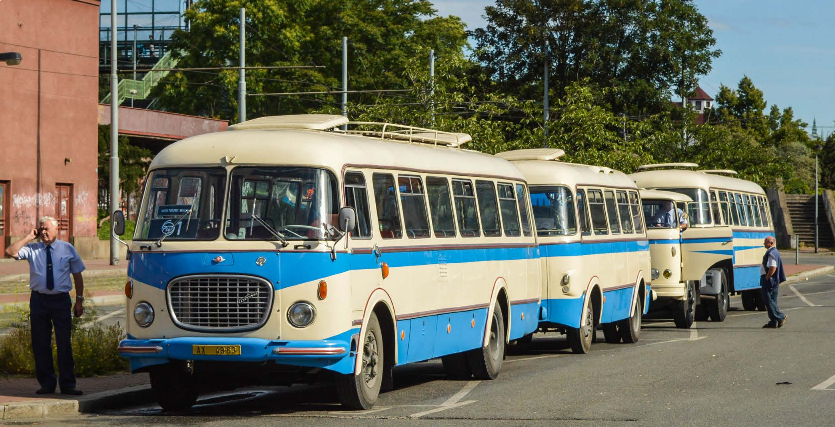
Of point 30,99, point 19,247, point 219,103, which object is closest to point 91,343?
point 19,247

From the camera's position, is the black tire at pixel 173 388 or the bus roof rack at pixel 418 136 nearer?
the black tire at pixel 173 388

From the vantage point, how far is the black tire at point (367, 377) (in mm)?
11977

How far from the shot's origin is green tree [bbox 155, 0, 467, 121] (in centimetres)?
6181

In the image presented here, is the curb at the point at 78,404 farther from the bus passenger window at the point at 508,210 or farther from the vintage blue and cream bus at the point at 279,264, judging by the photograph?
the bus passenger window at the point at 508,210

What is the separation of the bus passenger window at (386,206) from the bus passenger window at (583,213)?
6.52 meters

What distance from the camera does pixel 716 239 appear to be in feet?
84.5

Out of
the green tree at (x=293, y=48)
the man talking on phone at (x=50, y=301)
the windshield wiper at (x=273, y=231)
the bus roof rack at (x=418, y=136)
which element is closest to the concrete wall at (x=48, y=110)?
the green tree at (x=293, y=48)

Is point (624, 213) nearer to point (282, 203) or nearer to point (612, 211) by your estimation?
point (612, 211)

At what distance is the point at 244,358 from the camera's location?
11.4m

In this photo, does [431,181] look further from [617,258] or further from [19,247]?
[617,258]

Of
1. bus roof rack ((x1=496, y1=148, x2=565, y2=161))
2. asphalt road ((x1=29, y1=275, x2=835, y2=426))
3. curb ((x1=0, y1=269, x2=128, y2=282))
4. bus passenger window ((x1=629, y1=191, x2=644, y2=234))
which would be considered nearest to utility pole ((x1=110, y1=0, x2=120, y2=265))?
curb ((x1=0, y1=269, x2=128, y2=282))

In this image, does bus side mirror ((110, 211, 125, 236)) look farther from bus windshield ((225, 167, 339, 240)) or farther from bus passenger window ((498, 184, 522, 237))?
bus passenger window ((498, 184, 522, 237))

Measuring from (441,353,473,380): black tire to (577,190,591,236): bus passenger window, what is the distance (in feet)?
14.0

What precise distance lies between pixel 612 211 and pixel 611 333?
2033 millimetres
